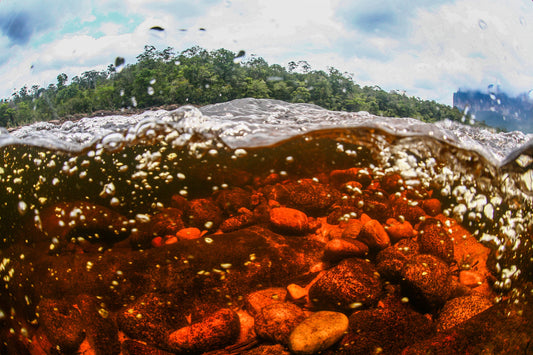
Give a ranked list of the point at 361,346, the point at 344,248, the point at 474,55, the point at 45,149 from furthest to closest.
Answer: the point at 45,149 → the point at 474,55 → the point at 344,248 → the point at 361,346

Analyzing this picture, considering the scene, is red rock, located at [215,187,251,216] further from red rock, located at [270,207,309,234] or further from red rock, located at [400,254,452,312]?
red rock, located at [400,254,452,312]

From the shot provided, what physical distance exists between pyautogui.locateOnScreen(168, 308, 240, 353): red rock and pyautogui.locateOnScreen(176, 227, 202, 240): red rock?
29 centimetres

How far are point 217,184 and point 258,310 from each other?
47 cm

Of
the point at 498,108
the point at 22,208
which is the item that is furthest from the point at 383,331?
the point at 22,208

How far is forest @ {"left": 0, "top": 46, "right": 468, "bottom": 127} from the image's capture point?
1223 millimetres

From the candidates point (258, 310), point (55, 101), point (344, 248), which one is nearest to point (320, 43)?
point (344, 248)

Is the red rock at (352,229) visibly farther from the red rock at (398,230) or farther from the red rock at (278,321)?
the red rock at (278,321)

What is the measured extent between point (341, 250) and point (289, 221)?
0.69 feet

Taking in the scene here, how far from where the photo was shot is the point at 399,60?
1.24 m

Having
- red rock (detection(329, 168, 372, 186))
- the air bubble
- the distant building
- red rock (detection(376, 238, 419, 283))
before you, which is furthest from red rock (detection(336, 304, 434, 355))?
the air bubble

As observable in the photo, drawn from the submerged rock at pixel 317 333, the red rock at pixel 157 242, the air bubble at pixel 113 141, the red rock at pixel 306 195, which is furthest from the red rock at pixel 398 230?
the air bubble at pixel 113 141

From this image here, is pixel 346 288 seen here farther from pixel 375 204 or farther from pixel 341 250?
pixel 375 204

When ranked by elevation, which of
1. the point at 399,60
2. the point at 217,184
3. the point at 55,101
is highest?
the point at 399,60

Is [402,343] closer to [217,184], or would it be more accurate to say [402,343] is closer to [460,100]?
[217,184]
